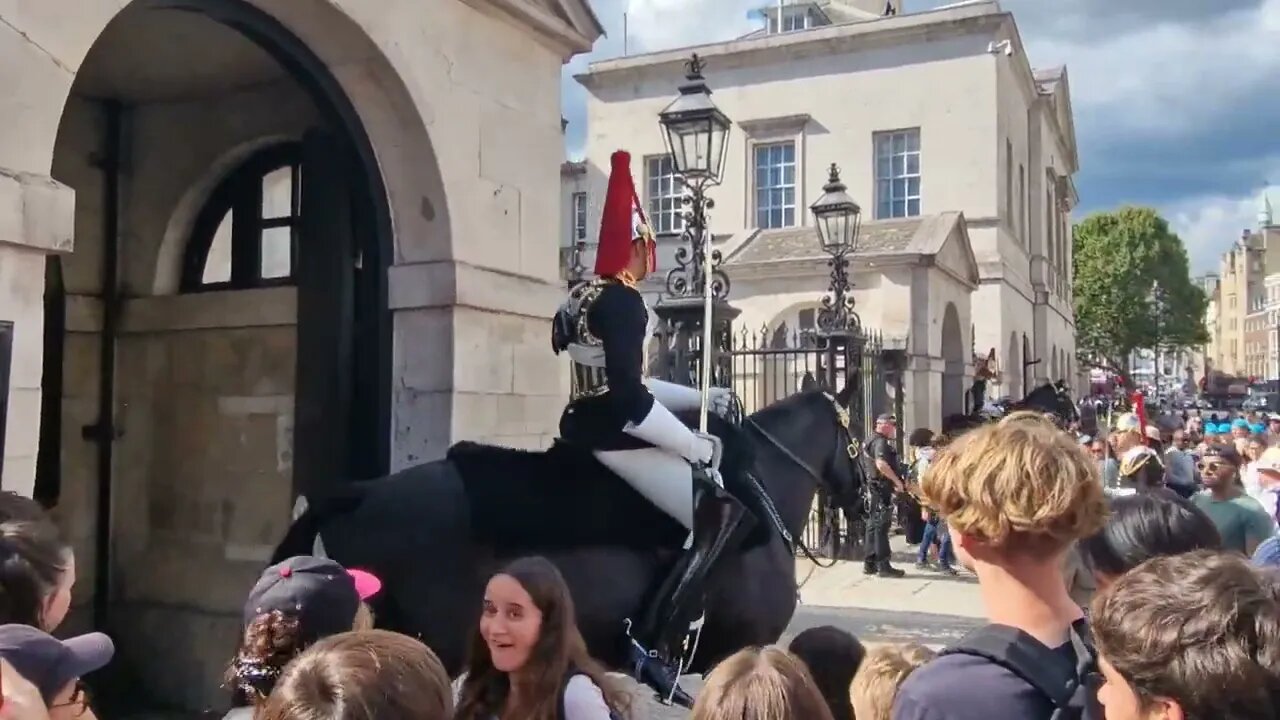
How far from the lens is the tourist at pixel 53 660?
1970mm

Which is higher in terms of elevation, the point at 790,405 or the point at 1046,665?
the point at 790,405

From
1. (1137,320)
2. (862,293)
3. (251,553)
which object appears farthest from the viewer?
(1137,320)

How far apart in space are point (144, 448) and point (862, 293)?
47.9ft

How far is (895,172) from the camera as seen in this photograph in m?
26.7

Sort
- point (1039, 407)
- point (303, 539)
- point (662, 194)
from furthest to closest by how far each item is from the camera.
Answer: point (662, 194) → point (1039, 407) → point (303, 539)

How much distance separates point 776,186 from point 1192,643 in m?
27.0

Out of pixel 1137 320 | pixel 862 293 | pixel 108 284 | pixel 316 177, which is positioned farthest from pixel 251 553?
pixel 1137 320

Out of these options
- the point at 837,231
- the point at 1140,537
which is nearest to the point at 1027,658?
the point at 1140,537

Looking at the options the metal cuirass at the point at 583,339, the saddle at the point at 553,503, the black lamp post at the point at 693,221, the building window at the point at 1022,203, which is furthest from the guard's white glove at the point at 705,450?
the building window at the point at 1022,203

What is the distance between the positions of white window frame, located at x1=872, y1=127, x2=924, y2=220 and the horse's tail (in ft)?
77.9

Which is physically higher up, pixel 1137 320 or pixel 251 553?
pixel 1137 320

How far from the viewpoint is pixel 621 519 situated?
180 inches

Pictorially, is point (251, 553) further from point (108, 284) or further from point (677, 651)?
point (677, 651)

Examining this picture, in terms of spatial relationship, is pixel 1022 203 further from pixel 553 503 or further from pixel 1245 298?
pixel 1245 298
